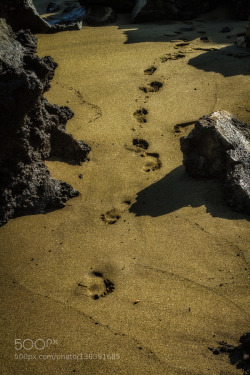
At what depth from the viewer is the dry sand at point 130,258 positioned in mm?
2043

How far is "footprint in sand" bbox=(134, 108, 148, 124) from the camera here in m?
4.21

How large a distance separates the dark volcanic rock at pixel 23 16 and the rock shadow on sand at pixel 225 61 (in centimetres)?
233

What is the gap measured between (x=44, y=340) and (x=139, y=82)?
3.58 metres

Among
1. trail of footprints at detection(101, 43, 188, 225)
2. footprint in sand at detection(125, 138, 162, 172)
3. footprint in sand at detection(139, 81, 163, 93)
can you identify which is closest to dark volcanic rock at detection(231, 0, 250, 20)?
trail of footprints at detection(101, 43, 188, 225)

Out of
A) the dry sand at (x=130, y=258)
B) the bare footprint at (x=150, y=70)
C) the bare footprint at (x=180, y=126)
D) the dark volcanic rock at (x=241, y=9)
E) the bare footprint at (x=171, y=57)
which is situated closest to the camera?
the dry sand at (x=130, y=258)

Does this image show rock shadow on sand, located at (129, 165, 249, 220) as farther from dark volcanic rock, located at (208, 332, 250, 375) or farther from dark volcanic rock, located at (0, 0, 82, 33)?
dark volcanic rock, located at (0, 0, 82, 33)

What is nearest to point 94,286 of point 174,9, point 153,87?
point 153,87

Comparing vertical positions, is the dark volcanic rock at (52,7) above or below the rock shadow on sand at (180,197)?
above

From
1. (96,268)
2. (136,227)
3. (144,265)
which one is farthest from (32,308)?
(136,227)

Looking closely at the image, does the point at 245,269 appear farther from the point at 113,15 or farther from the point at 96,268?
the point at 113,15

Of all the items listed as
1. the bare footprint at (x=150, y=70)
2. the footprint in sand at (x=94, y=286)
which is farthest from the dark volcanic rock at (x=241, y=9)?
the footprint in sand at (x=94, y=286)

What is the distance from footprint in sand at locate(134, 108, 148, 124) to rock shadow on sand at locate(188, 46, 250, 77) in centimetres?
136

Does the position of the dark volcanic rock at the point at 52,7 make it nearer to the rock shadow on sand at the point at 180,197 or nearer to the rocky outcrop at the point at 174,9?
the rocky outcrop at the point at 174,9

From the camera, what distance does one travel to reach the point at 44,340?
2084 mm
